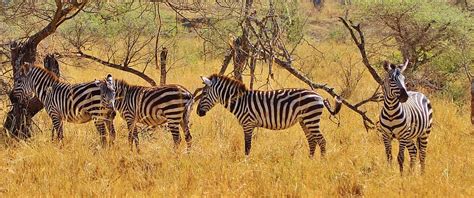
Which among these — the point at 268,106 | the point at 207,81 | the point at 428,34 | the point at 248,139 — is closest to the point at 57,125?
the point at 207,81

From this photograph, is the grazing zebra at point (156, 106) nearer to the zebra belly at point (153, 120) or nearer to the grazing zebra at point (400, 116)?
the zebra belly at point (153, 120)

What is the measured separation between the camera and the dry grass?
201 inches

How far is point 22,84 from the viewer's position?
7.91 metres

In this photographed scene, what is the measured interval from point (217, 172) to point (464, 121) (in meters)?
5.99

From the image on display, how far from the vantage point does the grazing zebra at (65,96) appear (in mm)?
7328

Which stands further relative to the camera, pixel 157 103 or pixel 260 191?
pixel 157 103

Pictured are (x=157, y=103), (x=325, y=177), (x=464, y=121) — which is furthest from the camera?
(x=464, y=121)

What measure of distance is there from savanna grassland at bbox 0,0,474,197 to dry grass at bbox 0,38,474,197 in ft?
0.03

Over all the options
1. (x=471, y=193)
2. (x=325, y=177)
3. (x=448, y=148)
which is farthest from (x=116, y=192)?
(x=448, y=148)

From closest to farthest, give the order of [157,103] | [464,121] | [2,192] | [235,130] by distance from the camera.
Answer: [2,192], [157,103], [235,130], [464,121]

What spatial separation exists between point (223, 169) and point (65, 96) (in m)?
3.05

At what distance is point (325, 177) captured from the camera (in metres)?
5.56

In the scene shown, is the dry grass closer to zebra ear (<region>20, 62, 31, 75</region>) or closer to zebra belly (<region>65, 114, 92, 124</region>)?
zebra belly (<region>65, 114, 92, 124</region>)

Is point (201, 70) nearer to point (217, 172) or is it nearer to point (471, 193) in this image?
point (217, 172)
